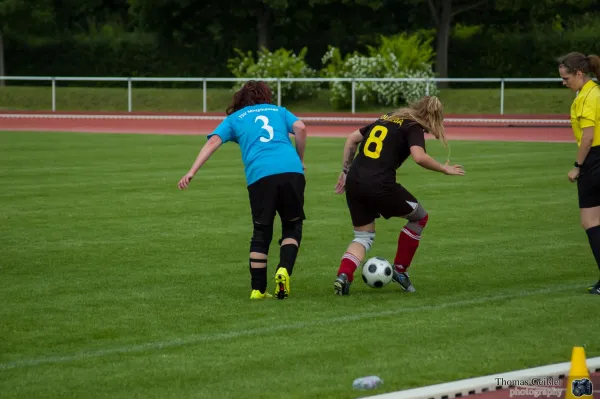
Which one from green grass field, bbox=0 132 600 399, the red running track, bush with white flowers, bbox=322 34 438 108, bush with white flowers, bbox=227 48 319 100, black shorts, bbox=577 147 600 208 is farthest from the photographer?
bush with white flowers, bbox=227 48 319 100

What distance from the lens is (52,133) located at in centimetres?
3209

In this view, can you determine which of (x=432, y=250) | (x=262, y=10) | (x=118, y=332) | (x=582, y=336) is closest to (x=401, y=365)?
(x=582, y=336)

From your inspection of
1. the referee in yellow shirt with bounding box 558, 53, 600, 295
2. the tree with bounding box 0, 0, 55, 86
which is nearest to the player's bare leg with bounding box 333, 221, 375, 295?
the referee in yellow shirt with bounding box 558, 53, 600, 295

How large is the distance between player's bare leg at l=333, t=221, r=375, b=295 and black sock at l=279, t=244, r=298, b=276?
0.39 meters

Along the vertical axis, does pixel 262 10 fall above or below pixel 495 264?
above

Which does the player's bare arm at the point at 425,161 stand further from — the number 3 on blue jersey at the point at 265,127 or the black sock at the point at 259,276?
the black sock at the point at 259,276

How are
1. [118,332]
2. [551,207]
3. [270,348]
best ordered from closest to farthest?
1. [270,348]
2. [118,332]
3. [551,207]

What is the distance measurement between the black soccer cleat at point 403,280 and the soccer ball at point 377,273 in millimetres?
50

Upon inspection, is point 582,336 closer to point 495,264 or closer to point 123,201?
point 495,264

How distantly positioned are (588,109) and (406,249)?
6.20ft

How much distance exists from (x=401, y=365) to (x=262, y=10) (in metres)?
46.2

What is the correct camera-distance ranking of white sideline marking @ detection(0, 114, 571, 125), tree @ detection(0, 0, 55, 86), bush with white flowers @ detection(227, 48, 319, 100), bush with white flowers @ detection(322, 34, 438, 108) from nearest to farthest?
white sideline marking @ detection(0, 114, 571, 125) → bush with white flowers @ detection(322, 34, 438, 108) → bush with white flowers @ detection(227, 48, 319, 100) → tree @ detection(0, 0, 55, 86)

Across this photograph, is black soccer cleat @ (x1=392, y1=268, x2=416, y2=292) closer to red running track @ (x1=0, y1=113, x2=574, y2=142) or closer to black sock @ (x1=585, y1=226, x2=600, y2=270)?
black sock @ (x1=585, y1=226, x2=600, y2=270)

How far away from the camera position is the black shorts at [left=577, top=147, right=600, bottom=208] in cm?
914
